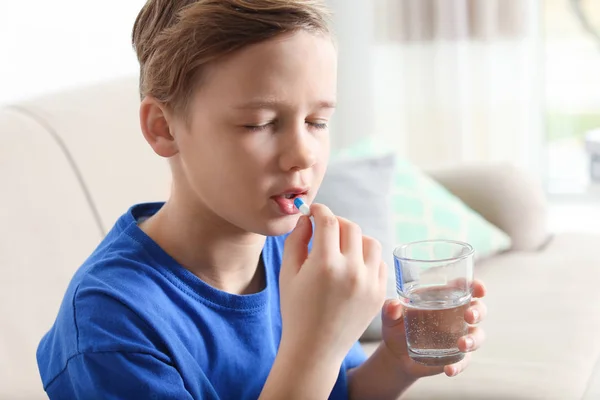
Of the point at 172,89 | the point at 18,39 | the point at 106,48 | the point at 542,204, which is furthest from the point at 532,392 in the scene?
the point at 106,48

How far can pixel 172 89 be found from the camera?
41.1 inches

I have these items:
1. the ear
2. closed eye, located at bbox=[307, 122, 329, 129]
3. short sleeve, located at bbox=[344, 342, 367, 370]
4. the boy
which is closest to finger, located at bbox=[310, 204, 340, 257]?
the boy

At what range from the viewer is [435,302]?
3.41ft

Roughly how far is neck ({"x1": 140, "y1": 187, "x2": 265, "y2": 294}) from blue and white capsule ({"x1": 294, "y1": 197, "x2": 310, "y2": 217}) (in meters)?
0.12

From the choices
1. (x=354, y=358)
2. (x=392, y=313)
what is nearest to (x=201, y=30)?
(x=392, y=313)

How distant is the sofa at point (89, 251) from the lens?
1.46 metres

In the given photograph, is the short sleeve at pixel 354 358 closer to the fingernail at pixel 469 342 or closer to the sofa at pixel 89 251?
the sofa at pixel 89 251

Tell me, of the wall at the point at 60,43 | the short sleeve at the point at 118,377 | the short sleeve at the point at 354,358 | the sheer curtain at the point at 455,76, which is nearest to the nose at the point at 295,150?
the short sleeve at the point at 118,377

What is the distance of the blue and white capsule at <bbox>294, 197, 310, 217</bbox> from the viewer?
102 centimetres

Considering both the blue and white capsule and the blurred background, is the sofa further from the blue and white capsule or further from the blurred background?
the blurred background

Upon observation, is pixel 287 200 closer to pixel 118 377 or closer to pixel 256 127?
pixel 256 127

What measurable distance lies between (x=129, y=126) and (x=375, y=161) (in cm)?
63

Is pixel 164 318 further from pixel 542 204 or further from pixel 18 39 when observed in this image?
pixel 542 204

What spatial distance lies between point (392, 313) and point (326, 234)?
0.87 feet
